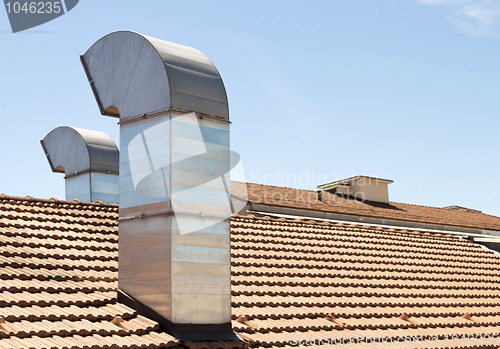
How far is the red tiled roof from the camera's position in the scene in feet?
22.9

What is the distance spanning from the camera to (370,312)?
9.89 metres

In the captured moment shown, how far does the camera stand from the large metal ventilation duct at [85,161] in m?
13.4

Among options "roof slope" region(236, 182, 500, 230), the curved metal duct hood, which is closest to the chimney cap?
"roof slope" region(236, 182, 500, 230)

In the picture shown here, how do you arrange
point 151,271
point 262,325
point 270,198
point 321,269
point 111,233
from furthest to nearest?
point 270,198
point 321,269
point 111,233
point 262,325
point 151,271

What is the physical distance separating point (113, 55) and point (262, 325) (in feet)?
12.2

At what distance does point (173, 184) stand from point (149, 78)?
1288mm

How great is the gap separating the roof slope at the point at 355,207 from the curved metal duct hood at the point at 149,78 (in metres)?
11.4

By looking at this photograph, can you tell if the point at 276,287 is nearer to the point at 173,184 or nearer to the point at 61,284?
the point at 173,184

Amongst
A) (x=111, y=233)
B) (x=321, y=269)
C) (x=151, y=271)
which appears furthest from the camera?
(x=321, y=269)

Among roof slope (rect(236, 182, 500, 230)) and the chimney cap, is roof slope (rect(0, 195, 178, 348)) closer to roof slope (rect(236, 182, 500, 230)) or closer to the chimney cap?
roof slope (rect(236, 182, 500, 230))

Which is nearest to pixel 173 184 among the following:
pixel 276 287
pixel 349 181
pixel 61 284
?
pixel 61 284

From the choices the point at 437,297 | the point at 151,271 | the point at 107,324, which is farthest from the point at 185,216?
the point at 437,297

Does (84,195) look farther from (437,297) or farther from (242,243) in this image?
(437,297)

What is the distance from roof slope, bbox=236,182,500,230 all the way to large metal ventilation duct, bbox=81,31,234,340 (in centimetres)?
1152
